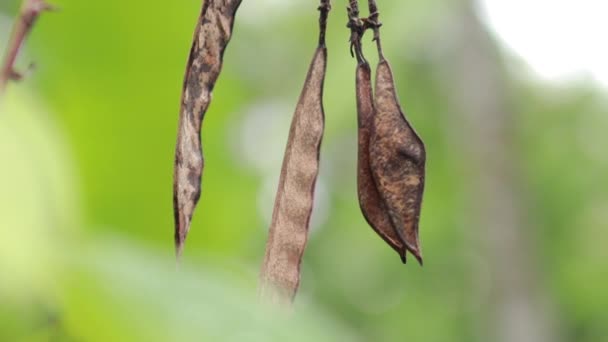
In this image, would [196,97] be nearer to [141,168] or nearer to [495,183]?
[141,168]

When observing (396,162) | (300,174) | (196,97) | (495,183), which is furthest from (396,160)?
(495,183)

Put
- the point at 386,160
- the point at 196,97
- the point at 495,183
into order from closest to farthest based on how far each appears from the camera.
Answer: the point at 196,97
the point at 386,160
the point at 495,183

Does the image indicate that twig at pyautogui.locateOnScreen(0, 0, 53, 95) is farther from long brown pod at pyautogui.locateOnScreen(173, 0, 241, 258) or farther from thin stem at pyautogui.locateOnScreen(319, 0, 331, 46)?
thin stem at pyautogui.locateOnScreen(319, 0, 331, 46)

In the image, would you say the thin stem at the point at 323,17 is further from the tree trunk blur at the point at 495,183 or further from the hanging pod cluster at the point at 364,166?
the tree trunk blur at the point at 495,183

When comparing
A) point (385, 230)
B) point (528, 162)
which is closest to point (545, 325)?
point (528, 162)

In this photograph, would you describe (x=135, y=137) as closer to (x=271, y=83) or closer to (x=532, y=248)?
(x=271, y=83)

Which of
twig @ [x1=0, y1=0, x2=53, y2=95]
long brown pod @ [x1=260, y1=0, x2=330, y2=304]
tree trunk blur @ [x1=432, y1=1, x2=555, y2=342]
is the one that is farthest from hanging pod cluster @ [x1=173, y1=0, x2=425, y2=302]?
tree trunk blur @ [x1=432, y1=1, x2=555, y2=342]

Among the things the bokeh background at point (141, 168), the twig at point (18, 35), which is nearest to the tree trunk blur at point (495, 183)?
the bokeh background at point (141, 168)
